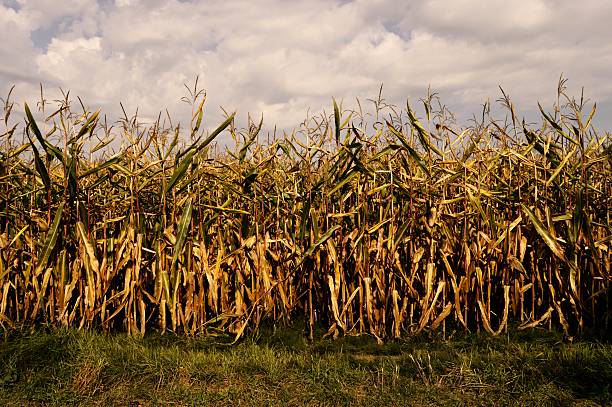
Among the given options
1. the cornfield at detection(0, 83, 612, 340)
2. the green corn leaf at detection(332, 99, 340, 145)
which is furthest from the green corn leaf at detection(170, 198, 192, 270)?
the green corn leaf at detection(332, 99, 340, 145)

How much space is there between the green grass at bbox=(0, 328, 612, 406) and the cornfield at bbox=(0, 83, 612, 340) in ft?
1.32

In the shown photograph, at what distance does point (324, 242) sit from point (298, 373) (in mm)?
1286

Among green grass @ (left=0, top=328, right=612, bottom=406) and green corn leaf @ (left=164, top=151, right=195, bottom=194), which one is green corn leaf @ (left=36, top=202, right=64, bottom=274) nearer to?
green grass @ (left=0, top=328, right=612, bottom=406)

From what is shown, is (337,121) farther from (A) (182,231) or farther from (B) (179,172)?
(A) (182,231)

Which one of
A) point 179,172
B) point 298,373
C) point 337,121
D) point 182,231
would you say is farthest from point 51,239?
point 337,121

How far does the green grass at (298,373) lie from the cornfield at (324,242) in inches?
15.8

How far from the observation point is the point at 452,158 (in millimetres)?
4863

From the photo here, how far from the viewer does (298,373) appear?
363cm

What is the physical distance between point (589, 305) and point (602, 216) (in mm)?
907

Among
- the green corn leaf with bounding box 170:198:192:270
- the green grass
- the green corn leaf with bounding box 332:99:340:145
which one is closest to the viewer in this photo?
the green grass

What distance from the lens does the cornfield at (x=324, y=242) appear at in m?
4.35

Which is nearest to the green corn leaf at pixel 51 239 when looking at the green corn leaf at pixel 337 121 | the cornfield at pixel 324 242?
the cornfield at pixel 324 242

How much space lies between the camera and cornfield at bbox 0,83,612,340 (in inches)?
171

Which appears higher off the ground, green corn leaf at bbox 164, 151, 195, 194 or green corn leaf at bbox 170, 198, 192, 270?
green corn leaf at bbox 164, 151, 195, 194
